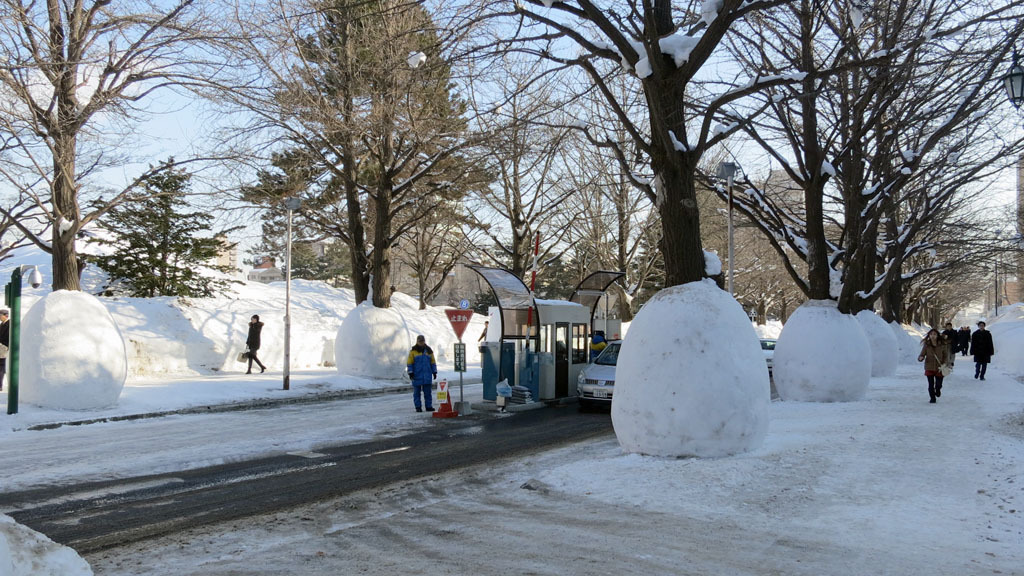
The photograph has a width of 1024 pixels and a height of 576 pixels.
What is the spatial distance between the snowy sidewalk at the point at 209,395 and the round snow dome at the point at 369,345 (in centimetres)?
37

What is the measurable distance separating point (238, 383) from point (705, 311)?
13.3m

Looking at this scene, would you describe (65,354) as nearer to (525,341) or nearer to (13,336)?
(13,336)

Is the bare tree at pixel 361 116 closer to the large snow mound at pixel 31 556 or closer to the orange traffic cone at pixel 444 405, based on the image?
the orange traffic cone at pixel 444 405

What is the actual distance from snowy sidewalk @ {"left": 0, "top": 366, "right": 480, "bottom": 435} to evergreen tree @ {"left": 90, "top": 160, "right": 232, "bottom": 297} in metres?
8.04

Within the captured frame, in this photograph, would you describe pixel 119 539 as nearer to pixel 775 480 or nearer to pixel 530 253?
pixel 775 480

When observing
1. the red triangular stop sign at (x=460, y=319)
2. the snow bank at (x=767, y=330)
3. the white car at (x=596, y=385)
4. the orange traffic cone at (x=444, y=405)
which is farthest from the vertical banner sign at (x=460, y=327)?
the snow bank at (x=767, y=330)

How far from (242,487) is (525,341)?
29.5ft

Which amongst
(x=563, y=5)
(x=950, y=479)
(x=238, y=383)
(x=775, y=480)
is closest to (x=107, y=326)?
(x=238, y=383)

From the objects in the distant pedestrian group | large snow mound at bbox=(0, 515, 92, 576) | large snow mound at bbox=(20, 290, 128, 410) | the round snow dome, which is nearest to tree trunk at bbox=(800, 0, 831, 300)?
the distant pedestrian group

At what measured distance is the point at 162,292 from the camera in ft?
90.8

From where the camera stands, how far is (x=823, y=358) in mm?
15469

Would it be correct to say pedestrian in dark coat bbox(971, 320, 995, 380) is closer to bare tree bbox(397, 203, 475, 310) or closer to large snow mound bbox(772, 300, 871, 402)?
large snow mound bbox(772, 300, 871, 402)

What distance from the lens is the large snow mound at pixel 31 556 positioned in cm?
408

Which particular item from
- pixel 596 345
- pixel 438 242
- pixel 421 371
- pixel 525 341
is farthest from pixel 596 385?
pixel 438 242
